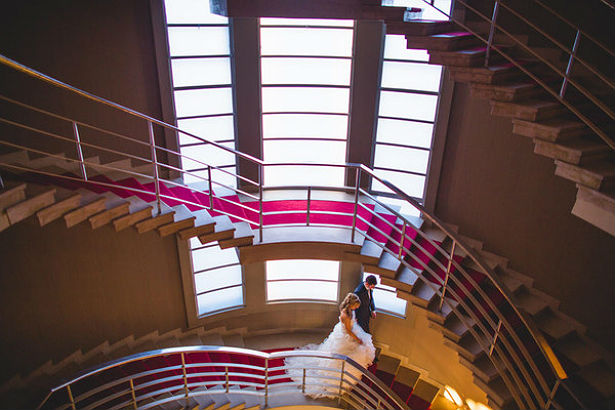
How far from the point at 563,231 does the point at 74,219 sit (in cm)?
492

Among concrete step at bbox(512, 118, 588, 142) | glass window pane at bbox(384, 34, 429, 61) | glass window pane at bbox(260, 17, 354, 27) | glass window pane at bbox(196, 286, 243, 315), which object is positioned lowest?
glass window pane at bbox(196, 286, 243, 315)

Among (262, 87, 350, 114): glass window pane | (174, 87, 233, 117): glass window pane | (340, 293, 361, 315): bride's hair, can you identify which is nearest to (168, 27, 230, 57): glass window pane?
(174, 87, 233, 117): glass window pane

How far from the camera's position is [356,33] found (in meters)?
5.31

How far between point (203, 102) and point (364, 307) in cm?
341

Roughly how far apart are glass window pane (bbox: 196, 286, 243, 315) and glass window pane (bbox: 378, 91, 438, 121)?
353cm

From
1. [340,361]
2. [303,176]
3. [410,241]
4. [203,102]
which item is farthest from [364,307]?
[203,102]

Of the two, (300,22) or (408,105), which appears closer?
(300,22)

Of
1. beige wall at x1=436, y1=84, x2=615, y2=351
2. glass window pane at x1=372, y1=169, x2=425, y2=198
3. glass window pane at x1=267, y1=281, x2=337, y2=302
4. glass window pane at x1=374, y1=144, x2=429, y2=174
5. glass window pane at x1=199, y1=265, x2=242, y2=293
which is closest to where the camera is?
beige wall at x1=436, y1=84, x2=615, y2=351

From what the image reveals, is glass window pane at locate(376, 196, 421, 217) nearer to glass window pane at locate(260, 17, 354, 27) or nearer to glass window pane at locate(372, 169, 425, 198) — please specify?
glass window pane at locate(372, 169, 425, 198)

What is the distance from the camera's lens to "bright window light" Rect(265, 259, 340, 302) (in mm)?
6844

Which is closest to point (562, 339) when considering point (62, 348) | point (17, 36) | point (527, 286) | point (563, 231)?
point (527, 286)

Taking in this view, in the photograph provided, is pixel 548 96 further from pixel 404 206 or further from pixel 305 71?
pixel 305 71

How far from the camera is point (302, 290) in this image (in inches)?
277

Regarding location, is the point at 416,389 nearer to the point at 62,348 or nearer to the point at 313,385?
the point at 313,385
